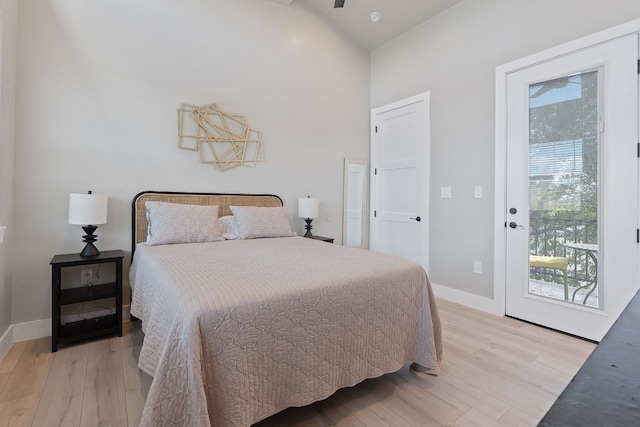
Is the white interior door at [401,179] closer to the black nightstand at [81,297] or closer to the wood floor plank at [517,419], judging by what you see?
the wood floor plank at [517,419]

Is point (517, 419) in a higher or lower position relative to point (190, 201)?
lower

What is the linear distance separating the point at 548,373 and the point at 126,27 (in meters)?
4.13

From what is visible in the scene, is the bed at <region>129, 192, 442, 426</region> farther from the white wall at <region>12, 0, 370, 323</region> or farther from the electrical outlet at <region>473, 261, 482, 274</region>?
the electrical outlet at <region>473, 261, 482, 274</region>

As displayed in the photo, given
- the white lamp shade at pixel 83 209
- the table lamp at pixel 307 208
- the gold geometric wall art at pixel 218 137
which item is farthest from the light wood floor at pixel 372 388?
the table lamp at pixel 307 208

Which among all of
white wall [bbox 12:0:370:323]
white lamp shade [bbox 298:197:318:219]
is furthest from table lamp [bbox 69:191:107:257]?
white lamp shade [bbox 298:197:318:219]

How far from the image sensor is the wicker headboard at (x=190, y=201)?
8.76 feet

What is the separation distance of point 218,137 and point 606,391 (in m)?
3.24

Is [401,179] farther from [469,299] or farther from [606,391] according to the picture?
[606,391]

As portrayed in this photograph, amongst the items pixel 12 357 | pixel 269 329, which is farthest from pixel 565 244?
pixel 12 357

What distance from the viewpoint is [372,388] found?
1.73 meters

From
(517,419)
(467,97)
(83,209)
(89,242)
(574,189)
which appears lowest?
(517,419)

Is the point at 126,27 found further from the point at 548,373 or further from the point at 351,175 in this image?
the point at 548,373

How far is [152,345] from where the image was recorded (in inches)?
52.1

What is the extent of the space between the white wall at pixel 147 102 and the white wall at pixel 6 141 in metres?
0.09
